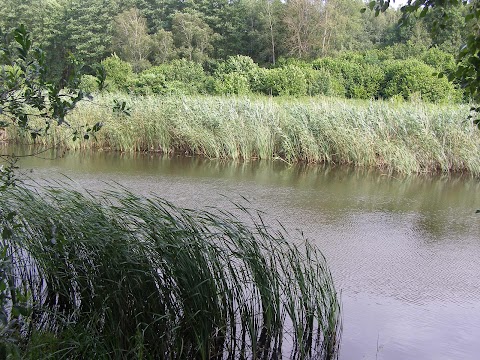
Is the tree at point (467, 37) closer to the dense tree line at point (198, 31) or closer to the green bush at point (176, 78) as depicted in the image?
the green bush at point (176, 78)

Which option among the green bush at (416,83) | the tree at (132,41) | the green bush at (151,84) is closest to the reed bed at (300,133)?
the green bush at (151,84)

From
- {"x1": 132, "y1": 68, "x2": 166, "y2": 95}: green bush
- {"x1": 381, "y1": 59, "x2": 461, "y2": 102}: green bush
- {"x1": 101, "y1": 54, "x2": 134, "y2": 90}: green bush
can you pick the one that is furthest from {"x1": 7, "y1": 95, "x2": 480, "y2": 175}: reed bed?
{"x1": 101, "y1": 54, "x2": 134, "y2": 90}: green bush

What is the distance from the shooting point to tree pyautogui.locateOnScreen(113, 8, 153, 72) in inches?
934

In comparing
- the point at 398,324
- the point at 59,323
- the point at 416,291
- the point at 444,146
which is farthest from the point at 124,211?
the point at 444,146

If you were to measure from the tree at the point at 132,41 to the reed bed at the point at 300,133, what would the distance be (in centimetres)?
1285

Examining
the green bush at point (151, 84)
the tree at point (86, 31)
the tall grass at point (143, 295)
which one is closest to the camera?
the tall grass at point (143, 295)

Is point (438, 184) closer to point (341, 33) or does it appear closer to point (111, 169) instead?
point (111, 169)

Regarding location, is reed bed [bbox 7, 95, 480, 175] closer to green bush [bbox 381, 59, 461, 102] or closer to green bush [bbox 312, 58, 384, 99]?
green bush [bbox 381, 59, 461, 102]

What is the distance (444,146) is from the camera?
32.0ft

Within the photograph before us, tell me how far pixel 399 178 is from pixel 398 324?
223 inches

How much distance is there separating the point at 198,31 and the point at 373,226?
19552 millimetres

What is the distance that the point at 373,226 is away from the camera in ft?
20.4

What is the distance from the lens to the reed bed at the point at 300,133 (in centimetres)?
977

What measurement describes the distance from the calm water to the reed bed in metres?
0.46
